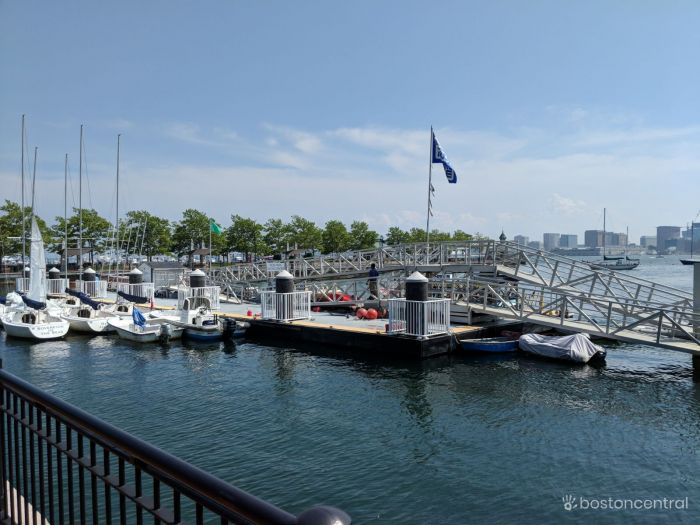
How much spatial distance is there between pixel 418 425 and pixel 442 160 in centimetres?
1858

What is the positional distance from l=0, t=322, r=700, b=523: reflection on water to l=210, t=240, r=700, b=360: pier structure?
5.44 ft

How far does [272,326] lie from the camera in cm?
2859

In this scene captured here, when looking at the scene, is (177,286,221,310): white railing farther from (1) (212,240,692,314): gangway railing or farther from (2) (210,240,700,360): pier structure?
(1) (212,240,692,314): gangway railing

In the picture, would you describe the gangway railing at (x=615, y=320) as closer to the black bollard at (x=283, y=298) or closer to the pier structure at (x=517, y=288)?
the pier structure at (x=517, y=288)

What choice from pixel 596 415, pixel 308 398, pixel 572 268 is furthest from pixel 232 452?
pixel 572 268

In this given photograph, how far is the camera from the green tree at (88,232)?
3290 inches

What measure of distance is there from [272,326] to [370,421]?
47.4 ft

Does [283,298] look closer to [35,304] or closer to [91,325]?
[91,325]

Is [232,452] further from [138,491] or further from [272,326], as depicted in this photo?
[272,326]

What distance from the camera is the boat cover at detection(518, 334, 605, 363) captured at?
2130cm

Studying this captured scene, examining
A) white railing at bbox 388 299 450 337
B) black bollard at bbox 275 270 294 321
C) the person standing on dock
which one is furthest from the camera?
the person standing on dock

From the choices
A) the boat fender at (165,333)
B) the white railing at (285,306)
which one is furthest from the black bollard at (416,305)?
the boat fender at (165,333)

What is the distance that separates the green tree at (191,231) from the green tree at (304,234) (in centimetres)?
1560

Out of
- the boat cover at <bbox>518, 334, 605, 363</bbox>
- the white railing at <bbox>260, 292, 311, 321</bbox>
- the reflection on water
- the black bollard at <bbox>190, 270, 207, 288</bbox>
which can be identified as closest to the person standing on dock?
the white railing at <bbox>260, 292, 311, 321</bbox>
